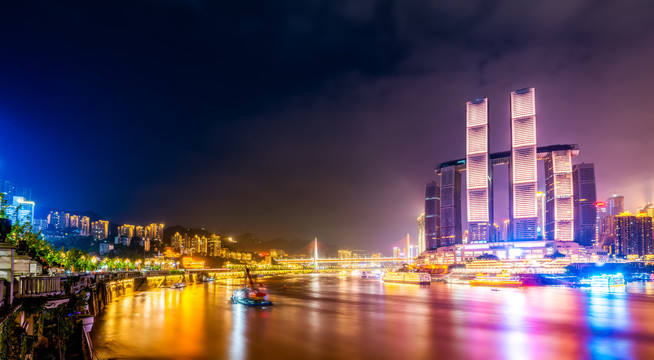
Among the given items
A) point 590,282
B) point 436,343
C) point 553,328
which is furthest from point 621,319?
point 590,282

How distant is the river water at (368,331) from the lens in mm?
28938

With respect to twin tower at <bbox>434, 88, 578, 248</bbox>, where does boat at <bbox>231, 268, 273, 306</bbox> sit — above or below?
below

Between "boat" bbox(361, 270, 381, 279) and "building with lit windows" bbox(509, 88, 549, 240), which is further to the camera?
"boat" bbox(361, 270, 381, 279)

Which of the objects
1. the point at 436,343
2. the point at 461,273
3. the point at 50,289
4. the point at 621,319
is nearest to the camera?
the point at 50,289

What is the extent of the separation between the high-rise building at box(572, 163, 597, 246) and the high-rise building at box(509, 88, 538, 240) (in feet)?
95.9

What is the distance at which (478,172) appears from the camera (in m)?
177

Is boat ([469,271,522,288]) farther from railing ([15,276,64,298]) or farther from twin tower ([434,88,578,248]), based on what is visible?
railing ([15,276,64,298])

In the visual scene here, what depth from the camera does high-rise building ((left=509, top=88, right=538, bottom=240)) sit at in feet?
540

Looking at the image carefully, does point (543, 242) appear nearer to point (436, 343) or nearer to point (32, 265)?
point (436, 343)

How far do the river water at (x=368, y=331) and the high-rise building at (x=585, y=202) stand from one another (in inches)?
5465

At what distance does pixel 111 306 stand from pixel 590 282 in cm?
10081

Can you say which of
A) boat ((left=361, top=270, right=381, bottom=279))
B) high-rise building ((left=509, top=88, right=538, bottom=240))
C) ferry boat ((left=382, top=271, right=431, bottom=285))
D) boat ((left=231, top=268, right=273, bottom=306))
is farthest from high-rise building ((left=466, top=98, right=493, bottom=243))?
boat ((left=231, top=268, right=273, bottom=306))

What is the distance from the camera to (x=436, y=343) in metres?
32.3

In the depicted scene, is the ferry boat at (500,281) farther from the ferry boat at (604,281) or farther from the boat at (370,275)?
the boat at (370,275)
